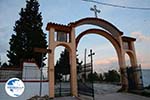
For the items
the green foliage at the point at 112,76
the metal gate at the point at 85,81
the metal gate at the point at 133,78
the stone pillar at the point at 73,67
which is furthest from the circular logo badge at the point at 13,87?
the green foliage at the point at 112,76

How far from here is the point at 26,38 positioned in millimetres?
19234

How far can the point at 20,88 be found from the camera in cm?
841

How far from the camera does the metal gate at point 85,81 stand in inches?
492

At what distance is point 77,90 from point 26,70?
13.1ft

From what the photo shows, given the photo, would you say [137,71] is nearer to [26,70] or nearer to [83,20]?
[83,20]

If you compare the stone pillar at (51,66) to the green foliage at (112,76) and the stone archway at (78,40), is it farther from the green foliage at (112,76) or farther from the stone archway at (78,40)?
the green foliage at (112,76)

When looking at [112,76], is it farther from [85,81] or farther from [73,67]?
[73,67]

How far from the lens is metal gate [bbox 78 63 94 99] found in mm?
12484

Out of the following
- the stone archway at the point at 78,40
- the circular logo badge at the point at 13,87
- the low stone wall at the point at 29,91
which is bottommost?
the low stone wall at the point at 29,91

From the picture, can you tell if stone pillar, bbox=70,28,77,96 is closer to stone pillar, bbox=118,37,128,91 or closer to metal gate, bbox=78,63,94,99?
metal gate, bbox=78,63,94,99

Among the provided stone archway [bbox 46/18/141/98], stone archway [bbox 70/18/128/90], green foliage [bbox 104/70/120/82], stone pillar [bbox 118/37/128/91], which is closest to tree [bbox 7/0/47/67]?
stone archway [bbox 46/18/141/98]

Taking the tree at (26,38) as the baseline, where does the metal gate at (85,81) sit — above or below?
below

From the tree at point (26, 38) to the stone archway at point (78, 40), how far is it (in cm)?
556

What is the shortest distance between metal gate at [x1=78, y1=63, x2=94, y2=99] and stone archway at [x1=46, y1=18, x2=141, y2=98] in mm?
831
